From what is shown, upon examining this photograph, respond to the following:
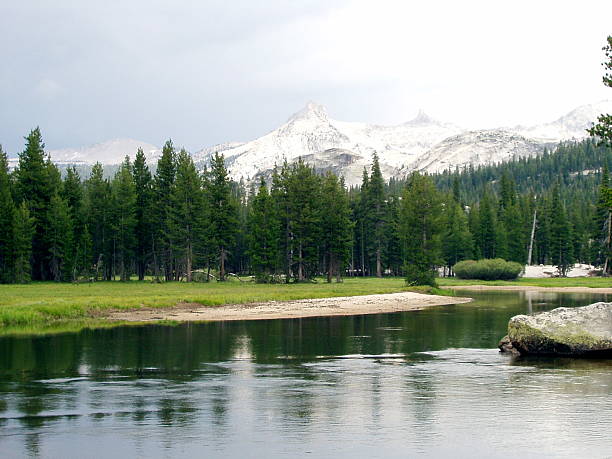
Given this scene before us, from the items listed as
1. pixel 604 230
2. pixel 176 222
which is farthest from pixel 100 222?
pixel 604 230

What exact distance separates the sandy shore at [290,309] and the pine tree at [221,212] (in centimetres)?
3431

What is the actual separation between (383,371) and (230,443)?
38.4ft

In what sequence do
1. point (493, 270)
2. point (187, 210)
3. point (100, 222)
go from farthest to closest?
point (493, 270) < point (100, 222) < point (187, 210)

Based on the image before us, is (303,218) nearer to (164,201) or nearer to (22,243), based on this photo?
(164,201)

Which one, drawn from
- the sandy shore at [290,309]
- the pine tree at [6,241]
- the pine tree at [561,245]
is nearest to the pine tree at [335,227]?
the sandy shore at [290,309]

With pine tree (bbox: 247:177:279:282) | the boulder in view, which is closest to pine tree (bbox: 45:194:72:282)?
pine tree (bbox: 247:177:279:282)

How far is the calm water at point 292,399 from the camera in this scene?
53.6 ft

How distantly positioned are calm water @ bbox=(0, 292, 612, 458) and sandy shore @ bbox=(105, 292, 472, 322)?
10654 mm

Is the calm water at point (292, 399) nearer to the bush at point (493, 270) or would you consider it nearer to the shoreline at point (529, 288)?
the shoreline at point (529, 288)

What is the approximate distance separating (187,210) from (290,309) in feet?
132

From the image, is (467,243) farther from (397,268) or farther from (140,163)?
(140,163)

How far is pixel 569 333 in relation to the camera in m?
29.8

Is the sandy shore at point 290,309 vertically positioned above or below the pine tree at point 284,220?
below

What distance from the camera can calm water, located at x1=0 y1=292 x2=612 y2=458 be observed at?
53.6 feet
